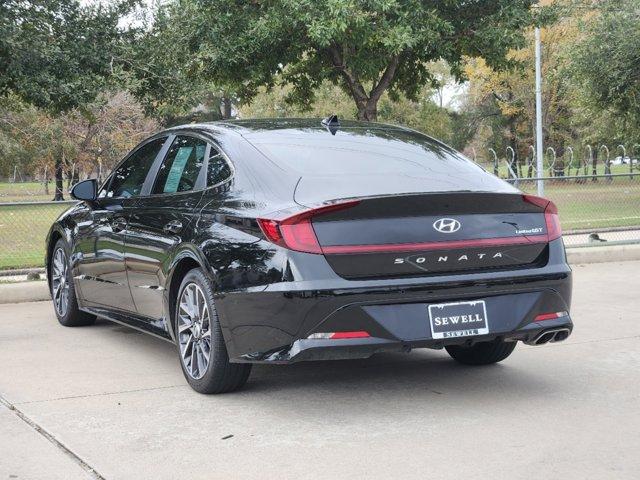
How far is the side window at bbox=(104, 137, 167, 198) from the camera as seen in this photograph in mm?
6723

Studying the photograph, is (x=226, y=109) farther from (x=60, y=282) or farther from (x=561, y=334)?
(x=561, y=334)

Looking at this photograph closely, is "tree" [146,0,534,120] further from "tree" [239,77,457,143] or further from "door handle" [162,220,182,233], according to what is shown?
"tree" [239,77,457,143]

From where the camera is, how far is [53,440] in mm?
4602

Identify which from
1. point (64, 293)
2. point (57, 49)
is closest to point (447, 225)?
point (64, 293)

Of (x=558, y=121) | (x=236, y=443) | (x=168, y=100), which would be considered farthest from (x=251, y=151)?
(x=558, y=121)

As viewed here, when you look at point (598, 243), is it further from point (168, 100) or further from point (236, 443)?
point (236, 443)

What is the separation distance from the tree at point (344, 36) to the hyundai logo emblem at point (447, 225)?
15305 millimetres

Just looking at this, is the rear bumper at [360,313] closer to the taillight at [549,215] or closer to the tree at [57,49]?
the taillight at [549,215]

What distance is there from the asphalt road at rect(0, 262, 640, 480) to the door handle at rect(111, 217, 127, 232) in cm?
94

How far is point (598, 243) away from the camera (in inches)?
534

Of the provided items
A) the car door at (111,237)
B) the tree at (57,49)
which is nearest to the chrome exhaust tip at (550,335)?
the car door at (111,237)

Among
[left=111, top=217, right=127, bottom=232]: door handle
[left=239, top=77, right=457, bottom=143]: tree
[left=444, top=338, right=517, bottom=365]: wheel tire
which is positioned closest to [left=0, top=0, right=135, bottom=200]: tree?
[left=111, top=217, right=127, bottom=232]: door handle

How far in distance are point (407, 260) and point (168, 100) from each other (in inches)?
525

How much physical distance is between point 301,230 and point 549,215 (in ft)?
5.12
